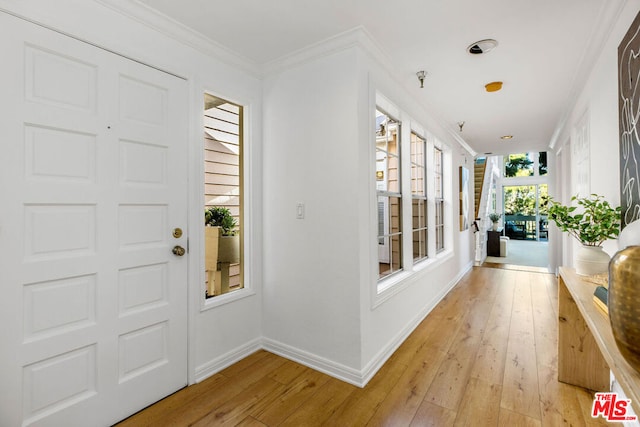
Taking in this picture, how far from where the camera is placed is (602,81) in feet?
A: 7.07

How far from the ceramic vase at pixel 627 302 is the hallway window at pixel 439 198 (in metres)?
3.59

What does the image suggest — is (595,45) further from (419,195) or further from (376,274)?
(376,274)

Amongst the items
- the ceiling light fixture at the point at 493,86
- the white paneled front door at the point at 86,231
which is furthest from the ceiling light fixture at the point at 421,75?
the white paneled front door at the point at 86,231

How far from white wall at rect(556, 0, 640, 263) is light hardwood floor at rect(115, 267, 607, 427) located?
1036 mm

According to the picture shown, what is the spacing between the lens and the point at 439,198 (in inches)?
173

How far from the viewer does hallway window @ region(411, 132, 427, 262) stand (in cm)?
357

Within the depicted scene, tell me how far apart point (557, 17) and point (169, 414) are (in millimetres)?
A: 3370

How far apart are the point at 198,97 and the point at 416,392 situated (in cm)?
248

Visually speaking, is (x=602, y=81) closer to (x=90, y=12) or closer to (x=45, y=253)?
(x=90, y=12)

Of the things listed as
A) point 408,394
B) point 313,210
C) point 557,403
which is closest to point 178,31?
point 313,210

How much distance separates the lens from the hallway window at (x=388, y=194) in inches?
113

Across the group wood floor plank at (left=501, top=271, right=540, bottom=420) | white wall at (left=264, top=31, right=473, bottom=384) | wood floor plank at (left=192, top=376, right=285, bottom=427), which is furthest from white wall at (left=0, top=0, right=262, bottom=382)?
wood floor plank at (left=501, top=271, right=540, bottom=420)

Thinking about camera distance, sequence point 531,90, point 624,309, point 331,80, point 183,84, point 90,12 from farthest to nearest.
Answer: point 531,90 → point 331,80 → point 183,84 → point 90,12 → point 624,309

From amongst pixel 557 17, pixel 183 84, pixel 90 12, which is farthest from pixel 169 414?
pixel 557 17
